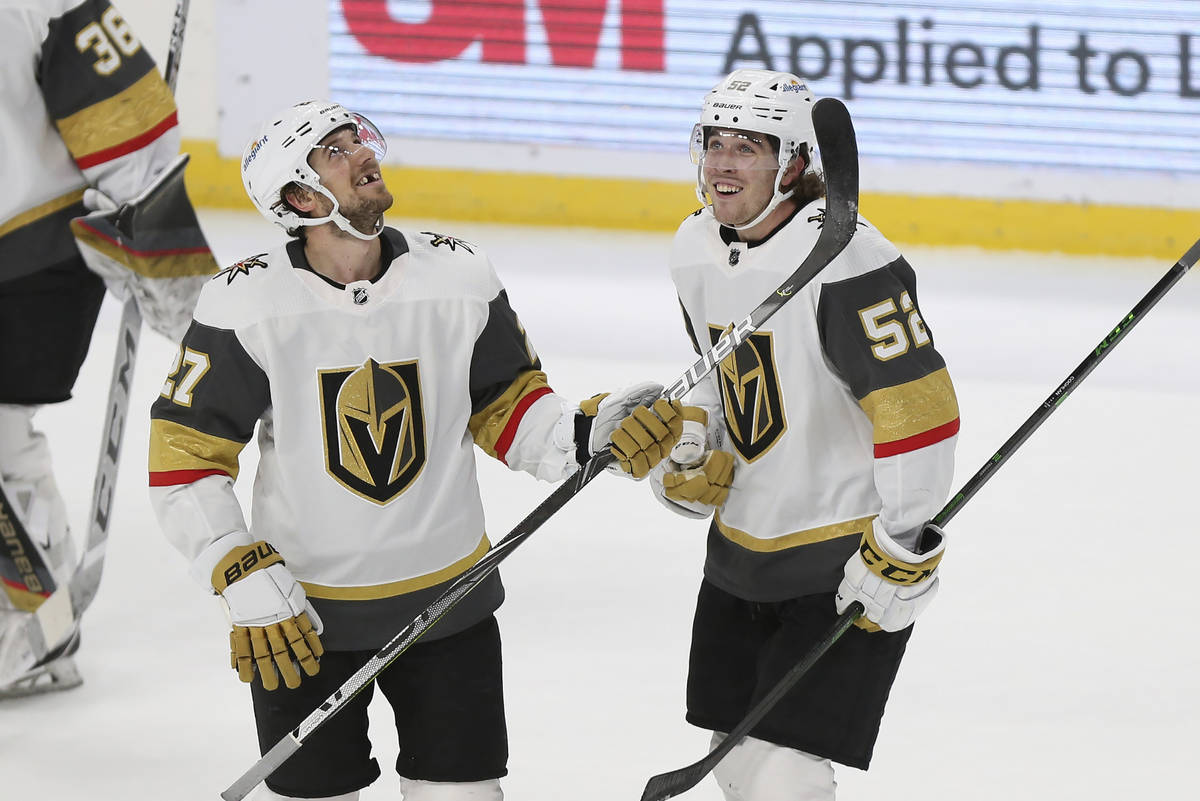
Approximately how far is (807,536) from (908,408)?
0.23 metres

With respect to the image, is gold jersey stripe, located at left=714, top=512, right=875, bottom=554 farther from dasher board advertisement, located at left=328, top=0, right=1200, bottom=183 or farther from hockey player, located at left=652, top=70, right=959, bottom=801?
dasher board advertisement, located at left=328, top=0, right=1200, bottom=183

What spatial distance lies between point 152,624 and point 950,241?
4.13 metres

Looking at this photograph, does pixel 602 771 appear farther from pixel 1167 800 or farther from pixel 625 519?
pixel 625 519

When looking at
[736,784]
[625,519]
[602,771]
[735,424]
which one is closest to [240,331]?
[735,424]

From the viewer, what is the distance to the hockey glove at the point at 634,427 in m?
1.98

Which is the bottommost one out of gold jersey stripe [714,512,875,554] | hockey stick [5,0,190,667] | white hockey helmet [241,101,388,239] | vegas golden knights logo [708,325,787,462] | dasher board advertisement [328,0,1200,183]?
dasher board advertisement [328,0,1200,183]

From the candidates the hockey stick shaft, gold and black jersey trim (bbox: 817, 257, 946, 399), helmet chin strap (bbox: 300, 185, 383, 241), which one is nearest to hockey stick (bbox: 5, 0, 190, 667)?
the hockey stick shaft

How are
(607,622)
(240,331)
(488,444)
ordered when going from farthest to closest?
1. (607,622)
2. (488,444)
3. (240,331)

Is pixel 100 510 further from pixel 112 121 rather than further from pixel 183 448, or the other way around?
pixel 183 448

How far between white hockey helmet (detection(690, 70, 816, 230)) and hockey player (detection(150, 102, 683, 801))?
0.32 meters

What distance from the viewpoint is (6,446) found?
2.96m

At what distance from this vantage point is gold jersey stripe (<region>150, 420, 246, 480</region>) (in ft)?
6.33

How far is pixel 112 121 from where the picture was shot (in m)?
2.84

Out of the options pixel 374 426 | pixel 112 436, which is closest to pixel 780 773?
pixel 374 426
